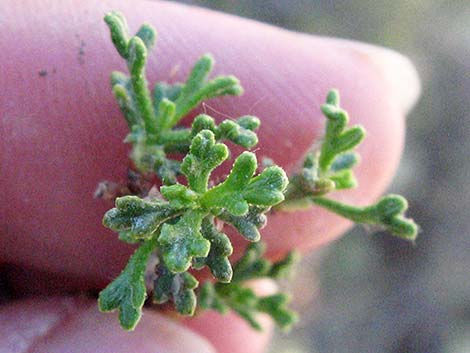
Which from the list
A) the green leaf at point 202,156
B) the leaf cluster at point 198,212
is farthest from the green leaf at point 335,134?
the green leaf at point 202,156

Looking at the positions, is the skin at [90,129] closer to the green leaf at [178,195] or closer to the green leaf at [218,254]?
the green leaf at [218,254]

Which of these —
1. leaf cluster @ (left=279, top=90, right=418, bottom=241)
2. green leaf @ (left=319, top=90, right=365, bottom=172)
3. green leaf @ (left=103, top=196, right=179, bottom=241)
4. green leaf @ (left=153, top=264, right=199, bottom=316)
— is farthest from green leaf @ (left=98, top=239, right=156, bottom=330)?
green leaf @ (left=319, top=90, right=365, bottom=172)

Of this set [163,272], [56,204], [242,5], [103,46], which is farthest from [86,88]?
[242,5]

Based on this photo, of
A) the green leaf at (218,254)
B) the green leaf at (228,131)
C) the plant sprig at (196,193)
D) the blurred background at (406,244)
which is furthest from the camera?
the blurred background at (406,244)

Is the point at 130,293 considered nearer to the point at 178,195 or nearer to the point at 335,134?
the point at 178,195

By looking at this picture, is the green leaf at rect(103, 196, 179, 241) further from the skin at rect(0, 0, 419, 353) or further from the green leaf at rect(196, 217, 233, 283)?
the skin at rect(0, 0, 419, 353)

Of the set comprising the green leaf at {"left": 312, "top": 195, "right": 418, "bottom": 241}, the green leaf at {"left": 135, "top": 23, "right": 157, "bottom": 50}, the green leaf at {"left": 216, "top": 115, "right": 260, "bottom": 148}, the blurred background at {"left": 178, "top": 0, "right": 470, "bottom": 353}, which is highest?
the green leaf at {"left": 135, "top": 23, "right": 157, "bottom": 50}

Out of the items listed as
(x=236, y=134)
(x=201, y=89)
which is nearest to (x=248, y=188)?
(x=236, y=134)
